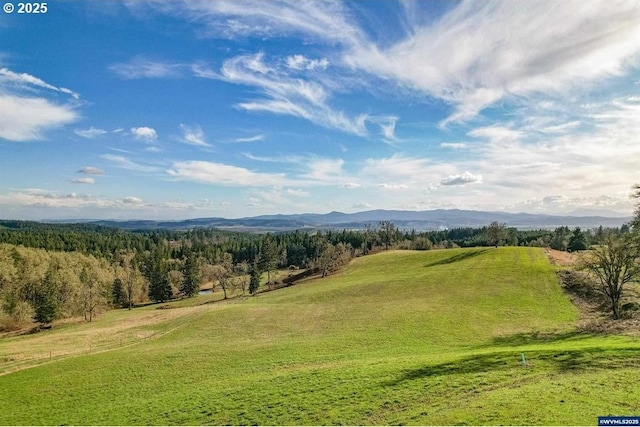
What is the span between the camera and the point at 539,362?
21.3m

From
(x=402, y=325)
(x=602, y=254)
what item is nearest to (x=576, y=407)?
(x=402, y=325)

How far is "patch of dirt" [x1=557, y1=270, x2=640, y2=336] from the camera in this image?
106 feet

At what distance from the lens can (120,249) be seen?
152625 millimetres

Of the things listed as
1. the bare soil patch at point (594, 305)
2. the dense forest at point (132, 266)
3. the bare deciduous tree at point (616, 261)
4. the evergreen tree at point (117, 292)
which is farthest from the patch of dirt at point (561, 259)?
the evergreen tree at point (117, 292)

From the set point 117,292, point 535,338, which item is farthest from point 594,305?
point 117,292

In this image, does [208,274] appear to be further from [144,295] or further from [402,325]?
[402,325]

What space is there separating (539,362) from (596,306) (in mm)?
33831

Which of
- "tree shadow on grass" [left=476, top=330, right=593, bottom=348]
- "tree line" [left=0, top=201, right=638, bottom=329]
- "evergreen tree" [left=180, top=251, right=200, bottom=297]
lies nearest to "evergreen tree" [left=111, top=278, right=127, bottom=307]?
"tree line" [left=0, top=201, right=638, bottom=329]

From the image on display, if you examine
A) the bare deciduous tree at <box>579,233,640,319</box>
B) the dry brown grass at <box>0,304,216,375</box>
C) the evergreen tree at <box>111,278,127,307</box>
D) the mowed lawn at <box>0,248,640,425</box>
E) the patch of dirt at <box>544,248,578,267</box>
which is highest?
the bare deciduous tree at <box>579,233,640,319</box>

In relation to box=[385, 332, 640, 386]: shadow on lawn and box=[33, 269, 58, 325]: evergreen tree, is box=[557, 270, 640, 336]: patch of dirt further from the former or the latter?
box=[33, 269, 58, 325]: evergreen tree

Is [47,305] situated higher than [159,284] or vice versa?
[47,305]

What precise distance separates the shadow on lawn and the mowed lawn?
11cm

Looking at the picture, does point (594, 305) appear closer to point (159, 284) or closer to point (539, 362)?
point (539, 362)

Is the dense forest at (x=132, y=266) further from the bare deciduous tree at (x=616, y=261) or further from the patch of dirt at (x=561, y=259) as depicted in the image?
the patch of dirt at (x=561, y=259)
